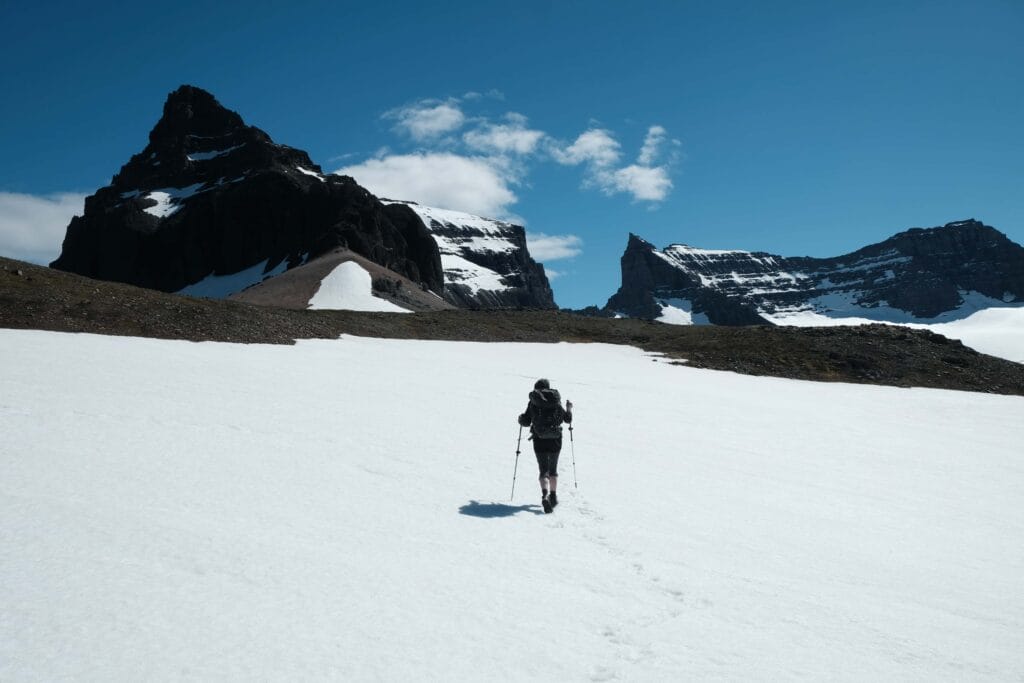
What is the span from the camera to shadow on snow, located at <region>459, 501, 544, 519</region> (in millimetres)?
11482

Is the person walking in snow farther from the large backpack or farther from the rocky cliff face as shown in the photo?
the rocky cliff face

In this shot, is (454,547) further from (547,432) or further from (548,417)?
(548,417)

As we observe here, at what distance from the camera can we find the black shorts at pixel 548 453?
12.3 meters

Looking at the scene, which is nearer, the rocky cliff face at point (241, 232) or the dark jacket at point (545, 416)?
the dark jacket at point (545, 416)

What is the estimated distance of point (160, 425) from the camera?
612 inches

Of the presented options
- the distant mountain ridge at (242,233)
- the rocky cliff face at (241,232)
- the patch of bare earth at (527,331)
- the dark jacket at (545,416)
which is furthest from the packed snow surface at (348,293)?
the dark jacket at (545,416)

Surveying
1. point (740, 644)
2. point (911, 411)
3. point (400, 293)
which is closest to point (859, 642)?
point (740, 644)

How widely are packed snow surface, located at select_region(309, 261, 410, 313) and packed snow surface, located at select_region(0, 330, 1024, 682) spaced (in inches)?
2912

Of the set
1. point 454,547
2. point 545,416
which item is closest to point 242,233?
point 545,416

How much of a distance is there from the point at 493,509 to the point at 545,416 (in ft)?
7.21

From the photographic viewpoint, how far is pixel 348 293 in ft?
332

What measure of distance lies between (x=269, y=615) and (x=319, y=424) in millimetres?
11339

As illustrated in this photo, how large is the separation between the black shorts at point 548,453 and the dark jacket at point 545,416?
11cm

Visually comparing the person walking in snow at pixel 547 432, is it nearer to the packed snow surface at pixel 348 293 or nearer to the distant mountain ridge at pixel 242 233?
the packed snow surface at pixel 348 293
